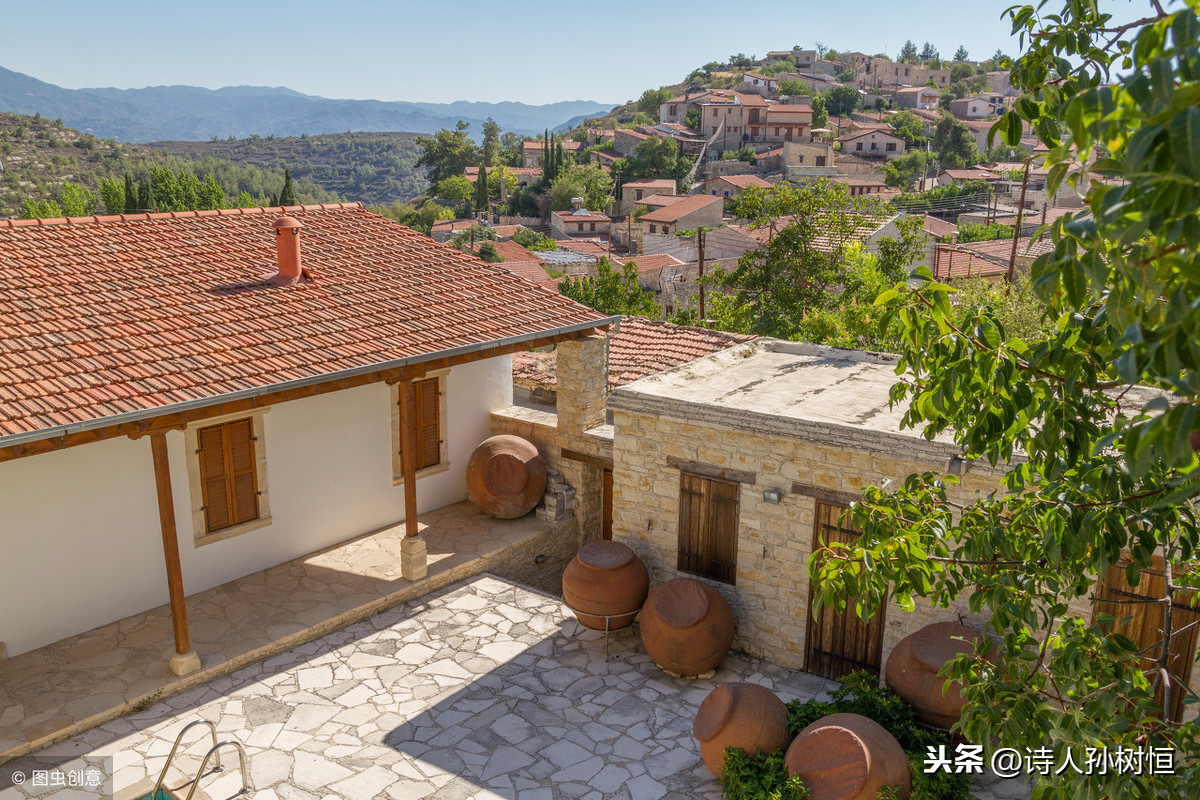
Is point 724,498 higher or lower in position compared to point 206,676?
higher

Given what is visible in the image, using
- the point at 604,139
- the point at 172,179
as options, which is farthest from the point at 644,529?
the point at 604,139

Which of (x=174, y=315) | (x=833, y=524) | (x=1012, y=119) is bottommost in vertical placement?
(x=833, y=524)

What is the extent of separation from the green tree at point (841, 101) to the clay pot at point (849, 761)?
13148cm

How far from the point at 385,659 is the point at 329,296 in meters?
4.44

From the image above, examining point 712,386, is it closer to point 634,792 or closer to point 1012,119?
point 634,792

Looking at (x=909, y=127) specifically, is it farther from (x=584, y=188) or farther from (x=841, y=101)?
(x=584, y=188)

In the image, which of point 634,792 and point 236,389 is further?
point 236,389

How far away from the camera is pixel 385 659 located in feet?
31.1

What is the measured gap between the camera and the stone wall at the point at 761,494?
27.9 feet

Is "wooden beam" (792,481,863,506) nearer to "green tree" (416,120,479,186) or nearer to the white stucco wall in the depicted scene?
the white stucco wall

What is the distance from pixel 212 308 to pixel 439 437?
3.86 meters

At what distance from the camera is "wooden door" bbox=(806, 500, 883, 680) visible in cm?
885

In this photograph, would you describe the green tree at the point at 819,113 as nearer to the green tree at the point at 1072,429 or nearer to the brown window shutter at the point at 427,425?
the brown window shutter at the point at 427,425

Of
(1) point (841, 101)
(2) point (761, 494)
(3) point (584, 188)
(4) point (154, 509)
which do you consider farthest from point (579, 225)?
(2) point (761, 494)
